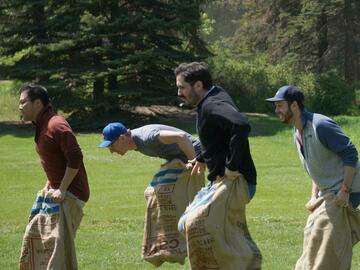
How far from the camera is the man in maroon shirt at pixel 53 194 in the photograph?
286 inches

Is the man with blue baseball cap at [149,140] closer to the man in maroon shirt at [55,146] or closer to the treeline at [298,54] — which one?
the man in maroon shirt at [55,146]

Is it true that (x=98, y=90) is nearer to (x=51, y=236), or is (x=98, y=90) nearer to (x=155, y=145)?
(x=155, y=145)

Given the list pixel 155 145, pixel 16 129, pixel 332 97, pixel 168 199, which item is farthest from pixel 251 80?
pixel 155 145

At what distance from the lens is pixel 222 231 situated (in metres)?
6.74

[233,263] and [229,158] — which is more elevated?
[229,158]

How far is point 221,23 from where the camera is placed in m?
83.0

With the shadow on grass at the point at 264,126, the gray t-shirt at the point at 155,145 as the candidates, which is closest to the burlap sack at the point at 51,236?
the gray t-shirt at the point at 155,145

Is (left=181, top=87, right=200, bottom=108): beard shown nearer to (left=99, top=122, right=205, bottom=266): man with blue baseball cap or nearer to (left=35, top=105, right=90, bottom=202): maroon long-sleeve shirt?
(left=35, top=105, right=90, bottom=202): maroon long-sleeve shirt

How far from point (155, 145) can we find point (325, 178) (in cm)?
174

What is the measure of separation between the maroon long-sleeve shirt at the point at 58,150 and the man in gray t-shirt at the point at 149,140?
0.45 m

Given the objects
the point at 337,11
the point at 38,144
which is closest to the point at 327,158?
the point at 38,144

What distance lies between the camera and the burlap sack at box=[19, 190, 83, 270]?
734 centimetres

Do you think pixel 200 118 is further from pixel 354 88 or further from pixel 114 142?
pixel 354 88

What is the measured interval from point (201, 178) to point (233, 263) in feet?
5.71
